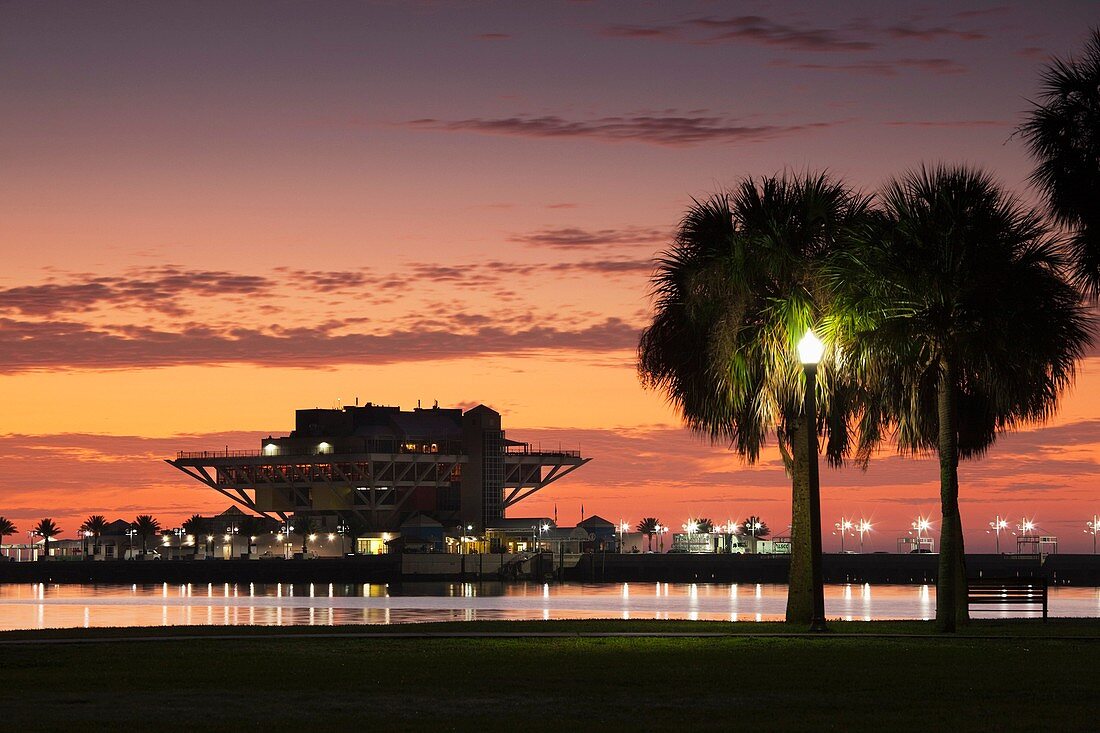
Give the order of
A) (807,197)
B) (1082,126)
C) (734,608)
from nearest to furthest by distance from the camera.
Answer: (1082,126)
(807,197)
(734,608)

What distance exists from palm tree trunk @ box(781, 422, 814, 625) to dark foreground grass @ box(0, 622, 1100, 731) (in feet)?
26.0

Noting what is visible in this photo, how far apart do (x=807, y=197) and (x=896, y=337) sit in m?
6.49

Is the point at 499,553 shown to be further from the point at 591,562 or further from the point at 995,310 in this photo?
the point at 995,310

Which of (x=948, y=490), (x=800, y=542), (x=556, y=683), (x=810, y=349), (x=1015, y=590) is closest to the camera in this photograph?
(x=556, y=683)

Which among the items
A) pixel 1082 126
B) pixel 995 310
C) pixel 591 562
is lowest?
pixel 591 562

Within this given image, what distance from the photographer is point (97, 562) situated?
19088cm

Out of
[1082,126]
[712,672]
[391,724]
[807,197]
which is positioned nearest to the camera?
[391,724]

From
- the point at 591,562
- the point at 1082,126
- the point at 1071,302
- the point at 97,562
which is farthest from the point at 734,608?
the point at 97,562

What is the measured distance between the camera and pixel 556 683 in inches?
854

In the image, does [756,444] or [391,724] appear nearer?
[391,724]

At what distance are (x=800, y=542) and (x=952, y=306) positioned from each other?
327 inches

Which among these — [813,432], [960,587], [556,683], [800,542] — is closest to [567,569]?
[800,542]

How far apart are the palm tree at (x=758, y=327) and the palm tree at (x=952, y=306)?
1.69 metres

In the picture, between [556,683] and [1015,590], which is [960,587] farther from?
[556,683]
